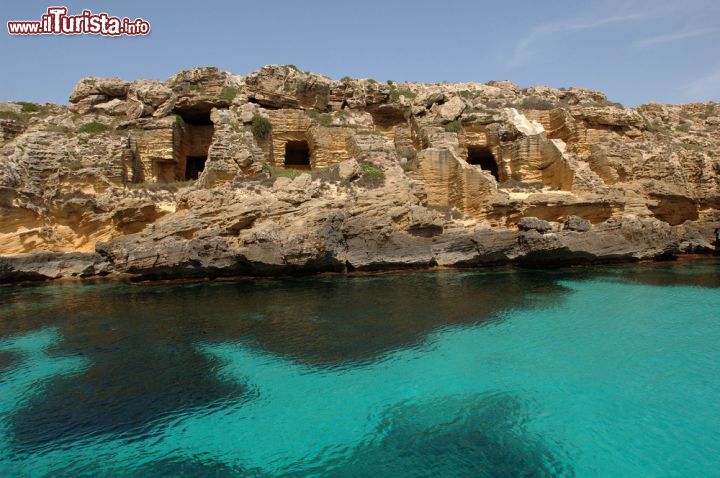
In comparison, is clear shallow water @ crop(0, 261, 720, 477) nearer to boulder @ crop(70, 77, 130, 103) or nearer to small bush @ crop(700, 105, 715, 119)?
boulder @ crop(70, 77, 130, 103)

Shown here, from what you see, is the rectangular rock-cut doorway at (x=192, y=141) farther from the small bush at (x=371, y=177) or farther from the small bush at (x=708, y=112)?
the small bush at (x=708, y=112)

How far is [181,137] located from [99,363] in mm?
15097

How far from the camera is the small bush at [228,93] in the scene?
20.4 meters

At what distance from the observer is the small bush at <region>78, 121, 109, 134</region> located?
62.1 ft

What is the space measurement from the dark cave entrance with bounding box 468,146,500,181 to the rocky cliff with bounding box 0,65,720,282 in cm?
33

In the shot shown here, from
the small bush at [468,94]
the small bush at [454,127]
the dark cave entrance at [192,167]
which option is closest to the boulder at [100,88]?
the dark cave entrance at [192,167]

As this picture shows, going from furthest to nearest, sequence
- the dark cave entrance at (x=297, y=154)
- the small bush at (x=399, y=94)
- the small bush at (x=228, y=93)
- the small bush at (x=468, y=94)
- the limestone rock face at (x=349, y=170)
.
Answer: the small bush at (x=468, y=94) < the small bush at (x=399, y=94) < the dark cave entrance at (x=297, y=154) < the small bush at (x=228, y=93) < the limestone rock face at (x=349, y=170)

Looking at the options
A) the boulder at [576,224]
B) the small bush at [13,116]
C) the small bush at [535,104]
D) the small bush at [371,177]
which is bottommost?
the boulder at [576,224]

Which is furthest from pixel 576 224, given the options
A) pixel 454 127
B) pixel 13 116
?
pixel 13 116

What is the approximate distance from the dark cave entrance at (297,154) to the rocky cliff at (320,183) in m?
1.78

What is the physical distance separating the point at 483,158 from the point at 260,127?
12108mm

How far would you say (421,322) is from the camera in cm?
989

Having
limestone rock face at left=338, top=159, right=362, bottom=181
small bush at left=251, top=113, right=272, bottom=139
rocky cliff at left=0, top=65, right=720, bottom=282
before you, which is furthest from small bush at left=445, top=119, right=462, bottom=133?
small bush at left=251, top=113, right=272, bottom=139

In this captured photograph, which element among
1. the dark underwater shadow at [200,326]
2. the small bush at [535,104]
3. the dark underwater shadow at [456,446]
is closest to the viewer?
the dark underwater shadow at [456,446]
